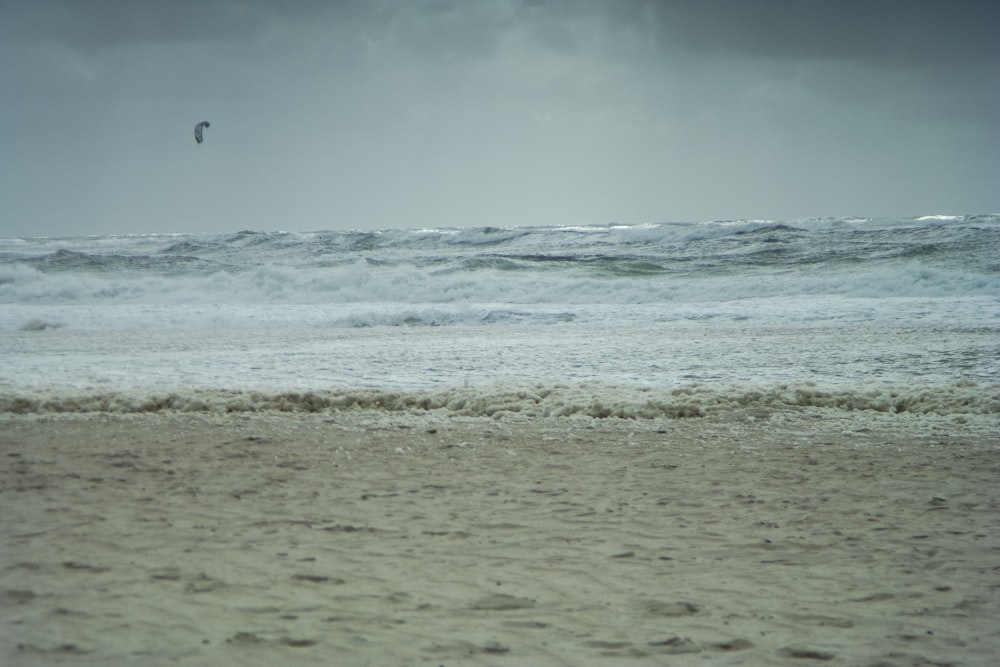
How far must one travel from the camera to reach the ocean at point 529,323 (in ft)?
19.4

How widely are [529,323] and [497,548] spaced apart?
32.8 feet

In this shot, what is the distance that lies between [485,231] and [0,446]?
88.7 ft

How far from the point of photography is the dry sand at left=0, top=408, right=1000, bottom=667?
2215 millimetres

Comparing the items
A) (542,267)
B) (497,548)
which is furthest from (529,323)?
(542,267)

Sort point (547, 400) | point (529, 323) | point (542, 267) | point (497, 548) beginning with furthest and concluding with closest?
point (542, 267)
point (529, 323)
point (547, 400)
point (497, 548)

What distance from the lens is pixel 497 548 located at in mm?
2939

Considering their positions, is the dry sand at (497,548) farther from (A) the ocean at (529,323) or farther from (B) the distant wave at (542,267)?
(B) the distant wave at (542,267)

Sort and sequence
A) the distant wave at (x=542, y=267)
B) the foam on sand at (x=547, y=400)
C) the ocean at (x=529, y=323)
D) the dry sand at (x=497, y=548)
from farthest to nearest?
the distant wave at (x=542, y=267) < the ocean at (x=529, y=323) < the foam on sand at (x=547, y=400) < the dry sand at (x=497, y=548)

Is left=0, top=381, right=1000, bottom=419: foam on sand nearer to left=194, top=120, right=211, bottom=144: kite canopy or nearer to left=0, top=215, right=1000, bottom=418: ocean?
left=0, top=215, right=1000, bottom=418: ocean

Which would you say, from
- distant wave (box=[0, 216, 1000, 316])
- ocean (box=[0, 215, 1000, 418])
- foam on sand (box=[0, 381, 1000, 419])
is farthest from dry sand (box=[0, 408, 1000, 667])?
distant wave (box=[0, 216, 1000, 316])

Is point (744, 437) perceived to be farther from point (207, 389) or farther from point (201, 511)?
point (207, 389)

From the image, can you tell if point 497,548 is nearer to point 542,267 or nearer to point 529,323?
point 529,323

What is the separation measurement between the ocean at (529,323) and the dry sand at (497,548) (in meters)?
1.07

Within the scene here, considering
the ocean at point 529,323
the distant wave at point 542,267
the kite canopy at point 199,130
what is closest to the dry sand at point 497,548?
the ocean at point 529,323
